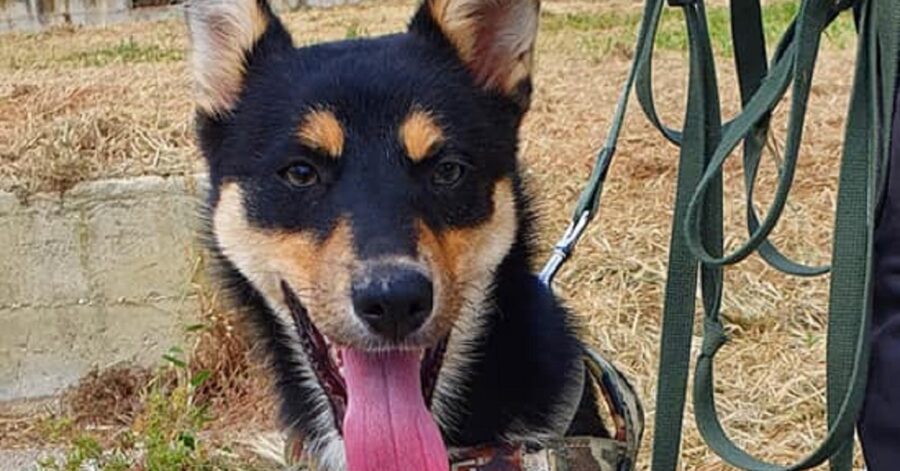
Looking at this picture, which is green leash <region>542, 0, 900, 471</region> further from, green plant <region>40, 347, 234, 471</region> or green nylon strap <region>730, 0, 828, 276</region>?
green plant <region>40, 347, 234, 471</region>

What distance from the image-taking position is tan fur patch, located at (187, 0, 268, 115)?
257cm

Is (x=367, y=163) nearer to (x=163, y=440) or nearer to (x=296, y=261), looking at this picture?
(x=296, y=261)

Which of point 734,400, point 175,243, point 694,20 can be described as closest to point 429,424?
point 694,20

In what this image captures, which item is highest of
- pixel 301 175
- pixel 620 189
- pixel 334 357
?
pixel 301 175

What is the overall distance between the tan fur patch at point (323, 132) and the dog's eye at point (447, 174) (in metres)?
0.17

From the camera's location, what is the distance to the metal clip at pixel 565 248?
247cm

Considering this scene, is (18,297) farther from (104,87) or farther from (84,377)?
(104,87)

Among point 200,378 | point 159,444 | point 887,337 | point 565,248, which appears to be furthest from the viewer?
point 200,378

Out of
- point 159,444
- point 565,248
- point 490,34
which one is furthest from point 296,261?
point 159,444

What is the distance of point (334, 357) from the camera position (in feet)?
Answer: 7.68

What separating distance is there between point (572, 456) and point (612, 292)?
2366mm

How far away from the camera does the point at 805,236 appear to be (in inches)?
191

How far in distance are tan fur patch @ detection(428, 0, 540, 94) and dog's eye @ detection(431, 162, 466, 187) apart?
265 millimetres

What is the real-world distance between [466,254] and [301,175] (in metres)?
0.33
